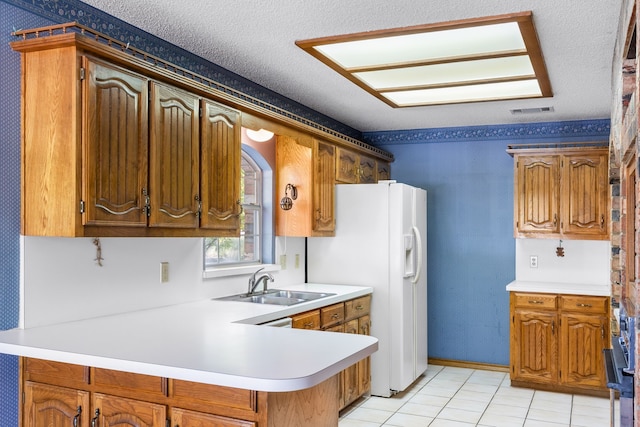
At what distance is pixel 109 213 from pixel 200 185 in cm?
72

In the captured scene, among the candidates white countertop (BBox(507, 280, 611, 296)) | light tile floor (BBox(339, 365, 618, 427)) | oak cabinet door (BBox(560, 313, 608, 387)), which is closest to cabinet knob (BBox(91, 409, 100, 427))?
light tile floor (BBox(339, 365, 618, 427))

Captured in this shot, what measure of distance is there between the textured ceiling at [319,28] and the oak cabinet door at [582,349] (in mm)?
1890

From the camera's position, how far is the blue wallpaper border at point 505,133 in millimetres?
5645

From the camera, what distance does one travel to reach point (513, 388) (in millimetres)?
5281

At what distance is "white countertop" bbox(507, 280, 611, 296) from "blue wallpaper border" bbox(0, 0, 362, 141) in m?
2.60

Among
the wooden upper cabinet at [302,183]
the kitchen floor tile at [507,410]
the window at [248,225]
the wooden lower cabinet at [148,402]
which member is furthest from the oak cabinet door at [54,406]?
the kitchen floor tile at [507,410]

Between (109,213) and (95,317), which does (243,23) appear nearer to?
(109,213)

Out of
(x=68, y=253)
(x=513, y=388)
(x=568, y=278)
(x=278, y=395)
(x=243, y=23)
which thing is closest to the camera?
(x=278, y=395)

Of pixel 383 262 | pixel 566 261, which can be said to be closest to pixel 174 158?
pixel 383 262

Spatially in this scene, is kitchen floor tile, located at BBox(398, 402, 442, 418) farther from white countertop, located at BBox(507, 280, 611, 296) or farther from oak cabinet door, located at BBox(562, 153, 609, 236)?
oak cabinet door, located at BBox(562, 153, 609, 236)

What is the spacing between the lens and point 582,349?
5062 mm

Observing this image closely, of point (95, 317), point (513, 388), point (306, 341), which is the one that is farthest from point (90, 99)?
point (513, 388)

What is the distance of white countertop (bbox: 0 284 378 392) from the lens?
2039mm

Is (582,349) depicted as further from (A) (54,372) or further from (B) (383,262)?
(A) (54,372)
